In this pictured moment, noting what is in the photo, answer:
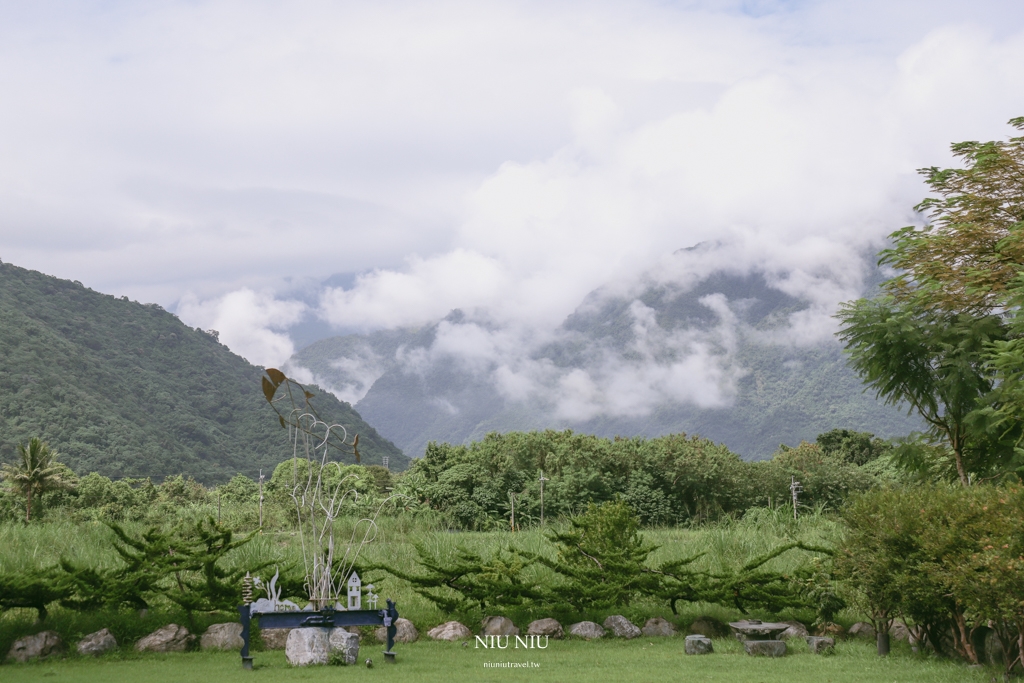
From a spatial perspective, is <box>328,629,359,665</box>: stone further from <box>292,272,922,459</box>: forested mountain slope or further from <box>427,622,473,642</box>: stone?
<box>292,272,922,459</box>: forested mountain slope

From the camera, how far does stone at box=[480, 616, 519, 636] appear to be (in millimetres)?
10625

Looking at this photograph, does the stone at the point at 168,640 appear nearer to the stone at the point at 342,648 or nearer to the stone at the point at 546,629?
the stone at the point at 342,648

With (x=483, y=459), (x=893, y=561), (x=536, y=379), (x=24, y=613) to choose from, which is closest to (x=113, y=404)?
(x=483, y=459)

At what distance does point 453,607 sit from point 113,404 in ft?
229

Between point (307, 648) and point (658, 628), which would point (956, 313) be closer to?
point (658, 628)

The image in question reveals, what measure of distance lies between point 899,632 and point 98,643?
9.80 metres

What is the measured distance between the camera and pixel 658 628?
36.2 ft

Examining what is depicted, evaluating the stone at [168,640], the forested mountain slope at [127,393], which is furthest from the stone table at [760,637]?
the forested mountain slope at [127,393]

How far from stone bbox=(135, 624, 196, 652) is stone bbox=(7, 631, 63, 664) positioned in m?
0.87

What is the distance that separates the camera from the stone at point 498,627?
10.6 meters

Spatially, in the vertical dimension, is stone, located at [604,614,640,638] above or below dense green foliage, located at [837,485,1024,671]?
below

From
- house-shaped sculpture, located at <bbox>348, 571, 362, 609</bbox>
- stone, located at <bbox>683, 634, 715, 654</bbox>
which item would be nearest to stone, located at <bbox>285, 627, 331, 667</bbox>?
house-shaped sculpture, located at <bbox>348, 571, 362, 609</bbox>

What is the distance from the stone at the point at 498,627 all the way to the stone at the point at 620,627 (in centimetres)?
124

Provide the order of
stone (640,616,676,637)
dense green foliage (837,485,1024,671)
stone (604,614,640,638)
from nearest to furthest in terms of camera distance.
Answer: dense green foliage (837,485,1024,671) → stone (604,614,640,638) → stone (640,616,676,637)
